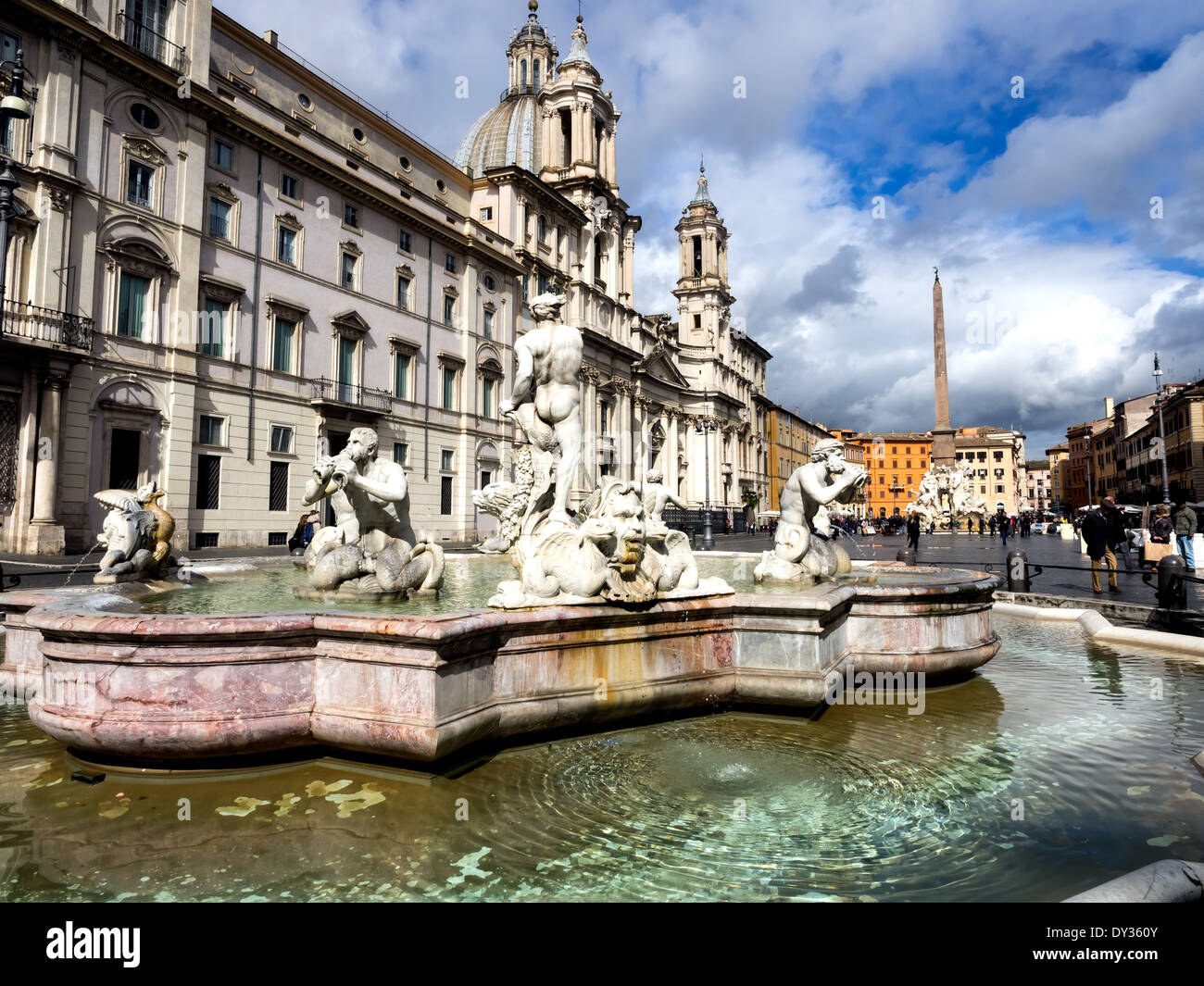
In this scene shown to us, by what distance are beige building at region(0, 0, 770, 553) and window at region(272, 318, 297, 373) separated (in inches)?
3.2

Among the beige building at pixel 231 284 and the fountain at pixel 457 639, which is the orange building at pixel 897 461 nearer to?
the beige building at pixel 231 284

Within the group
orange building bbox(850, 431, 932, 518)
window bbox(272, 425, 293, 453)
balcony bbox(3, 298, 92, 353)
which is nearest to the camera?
balcony bbox(3, 298, 92, 353)

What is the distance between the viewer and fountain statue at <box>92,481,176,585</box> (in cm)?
593

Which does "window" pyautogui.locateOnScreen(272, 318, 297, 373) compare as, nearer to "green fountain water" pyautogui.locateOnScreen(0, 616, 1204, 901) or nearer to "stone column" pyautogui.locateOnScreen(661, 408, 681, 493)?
"green fountain water" pyautogui.locateOnScreen(0, 616, 1204, 901)

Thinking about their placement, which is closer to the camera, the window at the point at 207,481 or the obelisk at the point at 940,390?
the window at the point at 207,481

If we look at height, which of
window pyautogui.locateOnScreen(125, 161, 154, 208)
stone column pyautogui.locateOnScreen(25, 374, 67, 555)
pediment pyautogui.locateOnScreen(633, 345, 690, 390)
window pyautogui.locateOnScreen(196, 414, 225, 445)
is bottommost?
stone column pyautogui.locateOnScreen(25, 374, 67, 555)

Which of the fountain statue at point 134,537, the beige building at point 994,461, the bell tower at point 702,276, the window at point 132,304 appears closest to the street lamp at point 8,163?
the fountain statue at point 134,537

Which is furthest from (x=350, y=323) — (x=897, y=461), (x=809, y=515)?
(x=897, y=461)

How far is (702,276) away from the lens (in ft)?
241

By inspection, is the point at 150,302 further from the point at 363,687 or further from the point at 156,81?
the point at 363,687

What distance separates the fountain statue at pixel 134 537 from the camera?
593cm

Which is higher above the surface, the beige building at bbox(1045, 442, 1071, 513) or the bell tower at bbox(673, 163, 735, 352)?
the bell tower at bbox(673, 163, 735, 352)

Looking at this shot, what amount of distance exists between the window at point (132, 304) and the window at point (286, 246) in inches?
213

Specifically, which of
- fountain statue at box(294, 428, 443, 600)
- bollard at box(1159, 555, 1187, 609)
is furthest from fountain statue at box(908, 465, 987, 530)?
fountain statue at box(294, 428, 443, 600)
